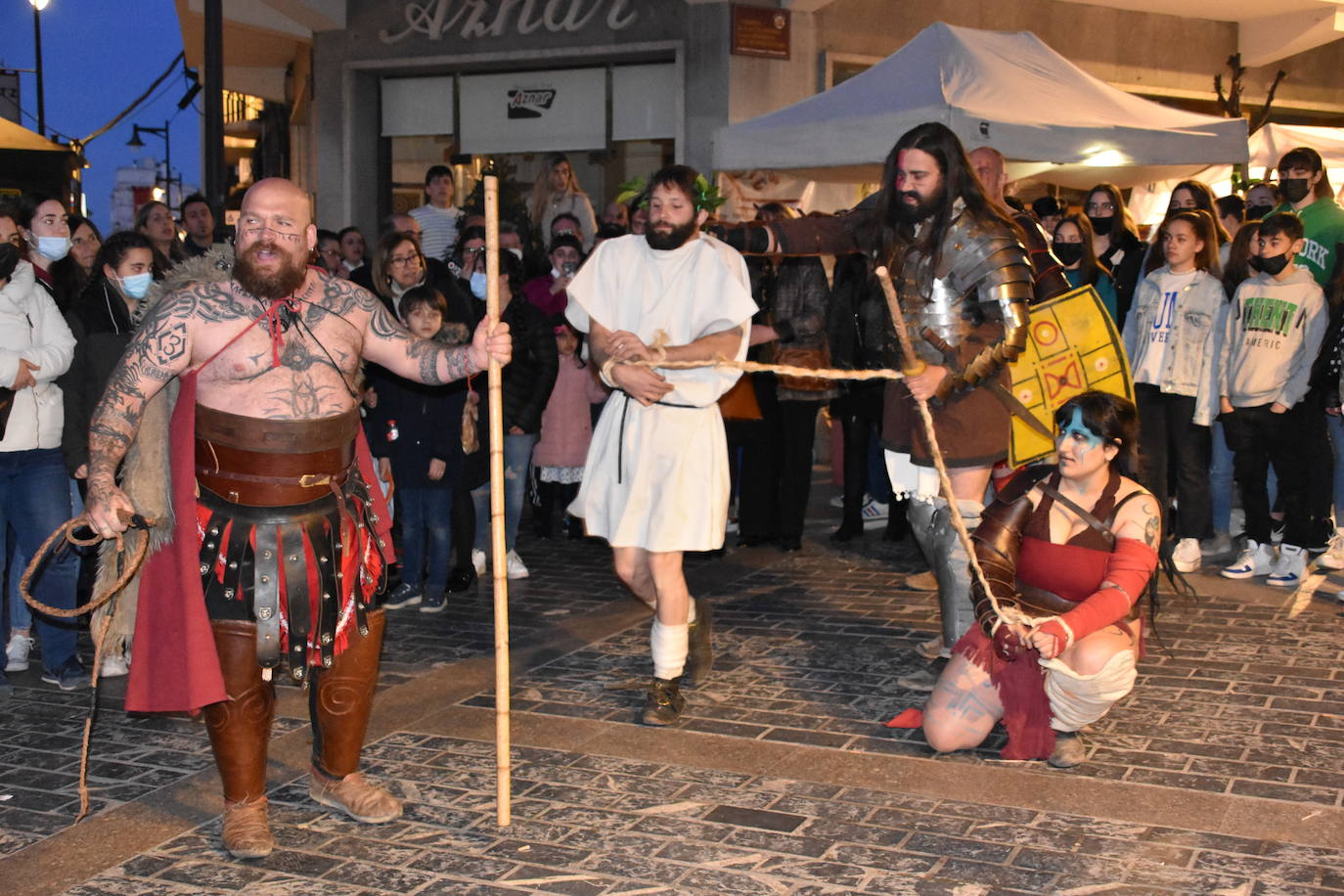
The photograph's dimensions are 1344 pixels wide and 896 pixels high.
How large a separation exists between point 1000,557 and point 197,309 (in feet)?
9.76

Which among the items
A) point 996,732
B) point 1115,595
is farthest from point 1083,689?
point 996,732

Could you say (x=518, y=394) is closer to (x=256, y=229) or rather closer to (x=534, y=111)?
(x=256, y=229)

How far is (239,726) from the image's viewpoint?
15.3 ft

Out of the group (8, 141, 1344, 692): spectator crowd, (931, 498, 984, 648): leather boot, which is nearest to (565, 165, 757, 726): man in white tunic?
(8, 141, 1344, 692): spectator crowd

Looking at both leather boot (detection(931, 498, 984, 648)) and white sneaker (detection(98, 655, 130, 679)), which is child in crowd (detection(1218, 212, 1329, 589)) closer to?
leather boot (detection(931, 498, 984, 648))

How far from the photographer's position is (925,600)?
817cm

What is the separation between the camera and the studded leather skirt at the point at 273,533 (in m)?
4.64

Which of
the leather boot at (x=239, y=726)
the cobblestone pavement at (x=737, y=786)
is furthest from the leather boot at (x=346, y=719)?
the leather boot at (x=239, y=726)

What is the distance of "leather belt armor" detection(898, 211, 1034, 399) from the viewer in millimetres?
5887

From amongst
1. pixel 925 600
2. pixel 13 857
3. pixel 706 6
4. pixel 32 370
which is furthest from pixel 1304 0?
pixel 13 857

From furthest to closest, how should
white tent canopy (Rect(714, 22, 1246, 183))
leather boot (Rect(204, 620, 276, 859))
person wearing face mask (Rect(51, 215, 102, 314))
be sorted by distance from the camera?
white tent canopy (Rect(714, 22, 1246, 183)), person wearing face mask (Rect(51, 215, 102, 314)), leather boot (Rect(204, 620, 276, 859))

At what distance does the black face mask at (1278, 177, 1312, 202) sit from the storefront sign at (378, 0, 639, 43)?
855cm

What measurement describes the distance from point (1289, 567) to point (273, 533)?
245 inches

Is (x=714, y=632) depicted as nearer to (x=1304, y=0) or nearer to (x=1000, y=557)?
(x=1000, y=557)
